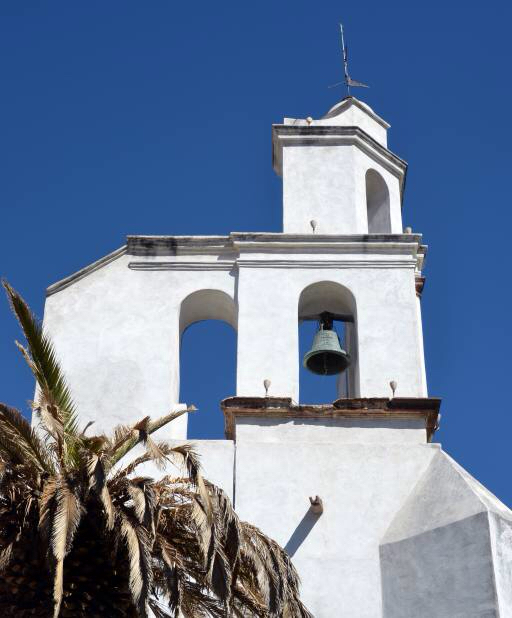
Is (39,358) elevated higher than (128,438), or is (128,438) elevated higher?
(39,358)

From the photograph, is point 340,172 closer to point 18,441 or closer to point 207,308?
point 207,308

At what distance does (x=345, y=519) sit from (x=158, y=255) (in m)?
5.13

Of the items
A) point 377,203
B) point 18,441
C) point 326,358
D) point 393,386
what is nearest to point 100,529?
point 18,441

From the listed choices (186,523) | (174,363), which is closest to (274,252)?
(174,363)

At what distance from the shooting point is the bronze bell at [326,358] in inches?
728

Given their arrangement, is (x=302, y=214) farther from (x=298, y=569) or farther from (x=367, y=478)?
(x=298, y=569)

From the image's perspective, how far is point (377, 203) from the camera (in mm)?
21000

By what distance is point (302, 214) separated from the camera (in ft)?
64.8

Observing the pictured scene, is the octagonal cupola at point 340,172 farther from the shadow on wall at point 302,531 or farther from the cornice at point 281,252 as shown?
the shadow on wall at point 302,531

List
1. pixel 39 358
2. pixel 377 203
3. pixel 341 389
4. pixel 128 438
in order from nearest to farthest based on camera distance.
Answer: pixel 128 438 < pixel 39 358 < pixel 341 389 < pixel 377 203

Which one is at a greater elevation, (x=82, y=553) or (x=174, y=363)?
(x=174, y=363)

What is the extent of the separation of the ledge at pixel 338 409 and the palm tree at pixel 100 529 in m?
3.72

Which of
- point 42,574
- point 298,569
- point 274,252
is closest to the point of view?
point 42,574

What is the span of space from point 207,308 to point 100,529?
269 inches
